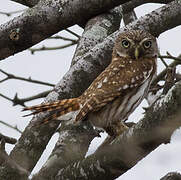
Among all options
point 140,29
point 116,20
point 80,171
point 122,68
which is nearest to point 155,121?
point 80,171

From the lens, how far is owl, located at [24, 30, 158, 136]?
470 centimetres

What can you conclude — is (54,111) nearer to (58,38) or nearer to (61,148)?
(61,148)

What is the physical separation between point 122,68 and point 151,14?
66 centimetres

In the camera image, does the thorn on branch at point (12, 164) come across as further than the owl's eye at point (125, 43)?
No

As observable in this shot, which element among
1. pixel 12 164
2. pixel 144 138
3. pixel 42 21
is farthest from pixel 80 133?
pixel 12 164

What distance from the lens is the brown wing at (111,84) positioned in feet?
15.6

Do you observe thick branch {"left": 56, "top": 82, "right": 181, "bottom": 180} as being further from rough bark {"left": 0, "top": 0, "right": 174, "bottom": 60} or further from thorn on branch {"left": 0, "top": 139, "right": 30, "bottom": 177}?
rough bark {"left": 0, "top": 0, "right": 174, "bottom": 60}

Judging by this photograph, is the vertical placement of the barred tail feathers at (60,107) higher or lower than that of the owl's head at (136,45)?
lower

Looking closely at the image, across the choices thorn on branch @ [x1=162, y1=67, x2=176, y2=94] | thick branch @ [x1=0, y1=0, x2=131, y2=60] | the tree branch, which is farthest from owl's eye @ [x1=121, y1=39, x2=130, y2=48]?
the tree branch

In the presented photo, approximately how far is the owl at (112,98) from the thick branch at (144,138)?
149 centimetres

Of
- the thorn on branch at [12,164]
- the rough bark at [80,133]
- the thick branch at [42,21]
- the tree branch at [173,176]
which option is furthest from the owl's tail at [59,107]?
the thorn on branch at [12,164]

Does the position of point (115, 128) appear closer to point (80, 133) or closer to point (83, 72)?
point (80, 133)

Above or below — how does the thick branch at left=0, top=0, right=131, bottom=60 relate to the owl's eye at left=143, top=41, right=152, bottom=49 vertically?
above

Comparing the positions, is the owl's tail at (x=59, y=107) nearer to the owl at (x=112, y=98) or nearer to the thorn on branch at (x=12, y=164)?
the owl at (x=112, y=98)
